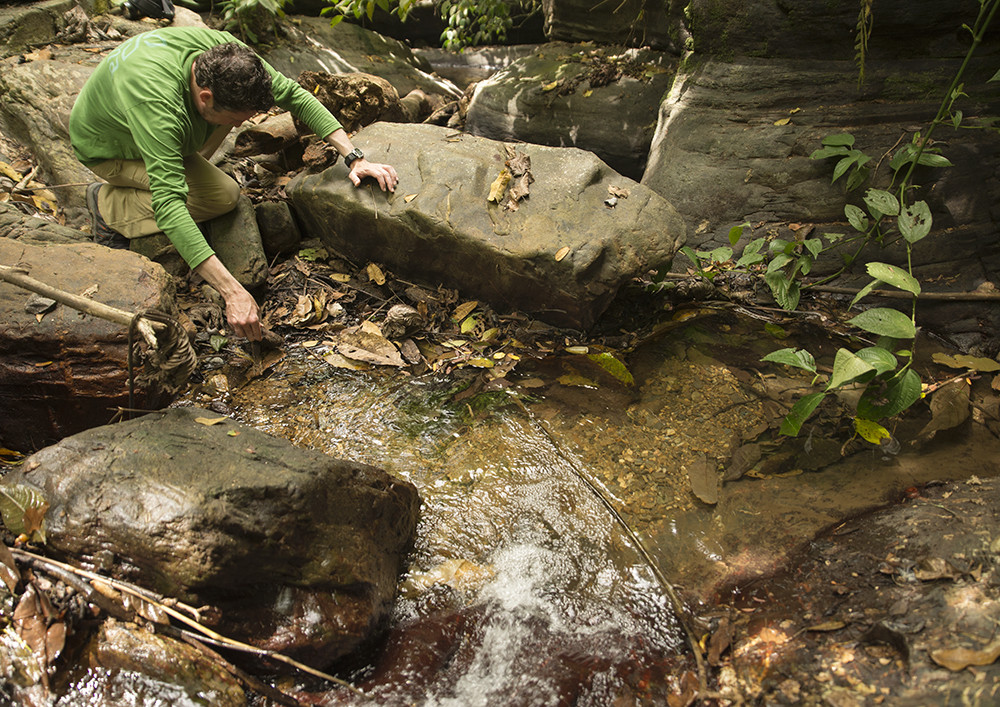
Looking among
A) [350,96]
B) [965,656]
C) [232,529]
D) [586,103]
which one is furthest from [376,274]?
[965,656]

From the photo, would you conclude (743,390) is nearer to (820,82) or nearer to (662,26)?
(820,82)

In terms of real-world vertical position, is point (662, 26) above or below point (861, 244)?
above

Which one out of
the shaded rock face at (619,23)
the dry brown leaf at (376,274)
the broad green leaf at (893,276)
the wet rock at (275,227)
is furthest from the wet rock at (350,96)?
the broad green leaf at (893,276)

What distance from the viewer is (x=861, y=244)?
3.44 meters

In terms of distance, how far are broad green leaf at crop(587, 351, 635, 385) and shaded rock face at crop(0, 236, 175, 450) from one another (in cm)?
224

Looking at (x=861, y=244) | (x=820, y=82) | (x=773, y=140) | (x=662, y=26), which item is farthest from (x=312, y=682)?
(x=662, y=26)

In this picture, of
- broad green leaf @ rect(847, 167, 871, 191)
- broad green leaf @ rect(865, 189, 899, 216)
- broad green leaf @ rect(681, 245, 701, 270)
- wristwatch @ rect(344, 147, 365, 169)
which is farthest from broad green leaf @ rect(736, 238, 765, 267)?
wristwatch @ rect(344, 147, 365, 169)

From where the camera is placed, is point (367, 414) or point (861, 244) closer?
point (367, 414)

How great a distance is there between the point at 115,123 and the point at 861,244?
4.38 metres

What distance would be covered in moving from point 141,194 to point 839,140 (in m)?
4.32

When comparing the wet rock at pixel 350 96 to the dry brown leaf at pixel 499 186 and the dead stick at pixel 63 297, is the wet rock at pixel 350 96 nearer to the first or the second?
the dry brown leaf at pixel 499 186

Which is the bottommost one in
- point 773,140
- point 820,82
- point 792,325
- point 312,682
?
point 312,682

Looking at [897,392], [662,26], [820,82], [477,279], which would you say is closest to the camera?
[897,392]

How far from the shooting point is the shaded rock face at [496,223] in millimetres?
2994
